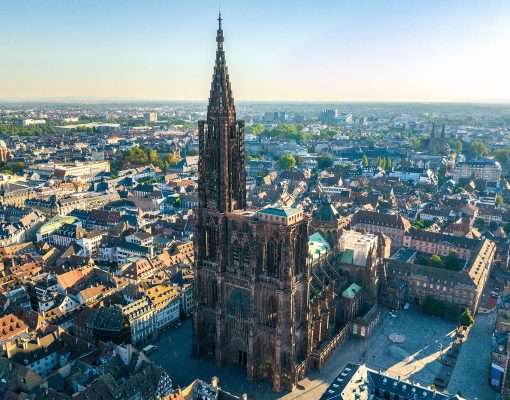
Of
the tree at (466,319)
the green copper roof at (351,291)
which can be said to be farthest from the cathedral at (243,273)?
the tree at (466,319)

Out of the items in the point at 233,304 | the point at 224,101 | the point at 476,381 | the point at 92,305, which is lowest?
the point at 476,381

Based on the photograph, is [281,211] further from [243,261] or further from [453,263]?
[453,263]

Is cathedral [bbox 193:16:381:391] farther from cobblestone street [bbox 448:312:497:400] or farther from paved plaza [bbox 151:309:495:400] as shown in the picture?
cobblestone street [bbox 448:312:497:400]

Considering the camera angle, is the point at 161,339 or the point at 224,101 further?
the point at 161,339

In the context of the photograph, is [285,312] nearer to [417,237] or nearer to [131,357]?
[131,357]

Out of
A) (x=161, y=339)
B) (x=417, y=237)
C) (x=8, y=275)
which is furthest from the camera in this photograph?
(x=417, y=237)

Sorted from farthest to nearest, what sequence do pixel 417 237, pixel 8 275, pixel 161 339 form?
pixel 417 237 < pixel 8 275 < pixel 161 339

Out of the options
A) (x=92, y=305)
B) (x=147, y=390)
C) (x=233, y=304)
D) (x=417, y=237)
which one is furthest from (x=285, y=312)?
(x=417, y=237)
